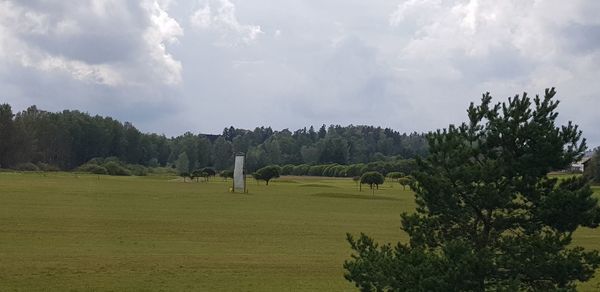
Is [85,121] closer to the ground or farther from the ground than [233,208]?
farther from the ground

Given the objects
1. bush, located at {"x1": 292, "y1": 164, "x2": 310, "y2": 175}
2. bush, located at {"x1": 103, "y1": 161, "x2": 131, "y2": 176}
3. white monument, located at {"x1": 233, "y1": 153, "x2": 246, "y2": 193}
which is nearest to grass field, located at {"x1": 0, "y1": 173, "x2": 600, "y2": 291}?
white monument, located at {"x1": 233, "y1": 153, "x2": 246, "y2": 193}

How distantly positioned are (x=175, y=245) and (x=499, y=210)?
18.5 m

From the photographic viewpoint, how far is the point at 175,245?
26422 mm

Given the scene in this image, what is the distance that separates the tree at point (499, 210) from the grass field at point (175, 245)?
28.4 feet

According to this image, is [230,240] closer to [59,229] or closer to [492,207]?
[59,229]

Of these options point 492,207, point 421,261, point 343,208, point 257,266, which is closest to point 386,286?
point 421,261

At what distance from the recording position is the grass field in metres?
18.6

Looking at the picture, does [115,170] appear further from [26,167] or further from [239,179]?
[239,179]

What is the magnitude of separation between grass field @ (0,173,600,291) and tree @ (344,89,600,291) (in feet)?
28.4

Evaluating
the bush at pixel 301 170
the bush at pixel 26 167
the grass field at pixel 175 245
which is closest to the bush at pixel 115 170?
the bush at pixel 26 167

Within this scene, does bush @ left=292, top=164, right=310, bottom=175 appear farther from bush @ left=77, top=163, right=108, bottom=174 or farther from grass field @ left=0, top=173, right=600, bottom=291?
grass field @ left=0, top=173, right=600, bottom=291

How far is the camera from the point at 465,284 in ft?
29.9

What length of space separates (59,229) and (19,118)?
13836 centimetres

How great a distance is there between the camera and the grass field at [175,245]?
61.0 ft
